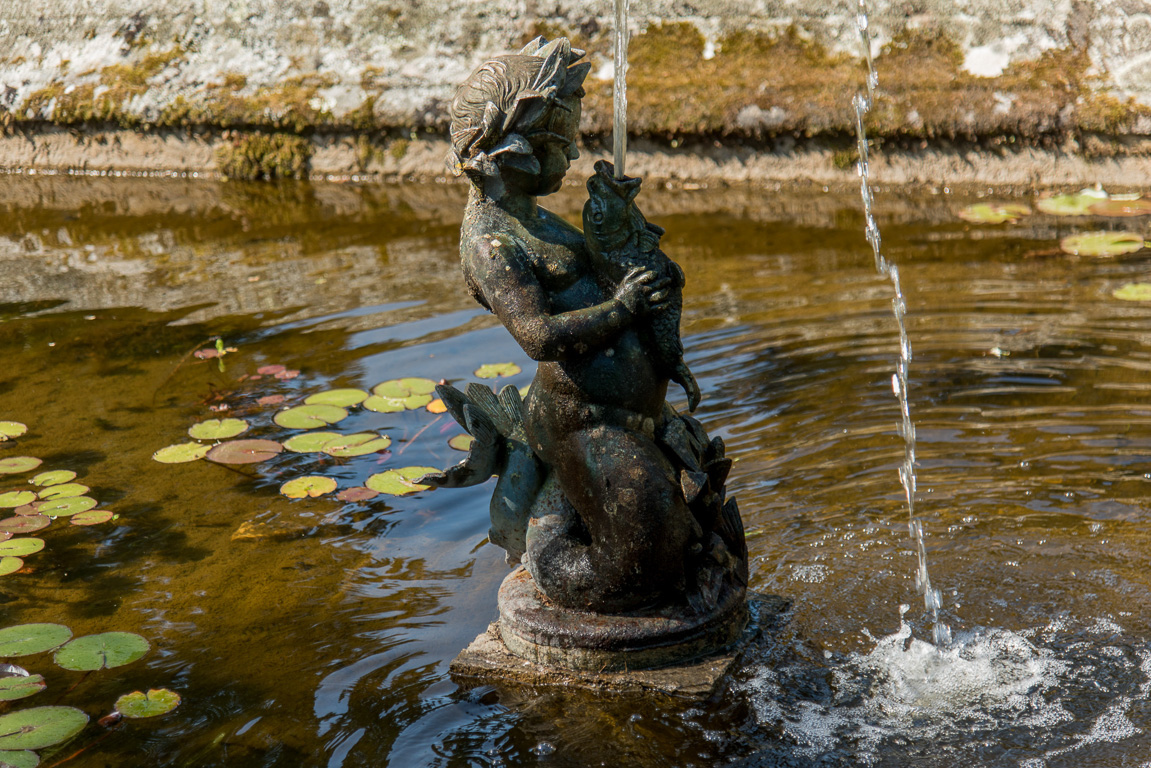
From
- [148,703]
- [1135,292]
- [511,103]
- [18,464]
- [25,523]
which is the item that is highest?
[511,103]

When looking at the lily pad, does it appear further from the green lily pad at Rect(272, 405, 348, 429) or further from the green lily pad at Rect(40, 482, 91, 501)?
the green lily pad at Rect(40, 482, 91, 501)

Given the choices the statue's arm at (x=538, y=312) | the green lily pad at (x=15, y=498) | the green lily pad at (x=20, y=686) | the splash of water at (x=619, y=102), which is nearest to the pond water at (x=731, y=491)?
the green lily pad at (x=20, y=686)

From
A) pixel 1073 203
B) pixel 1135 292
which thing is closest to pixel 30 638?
pixel 1135 292

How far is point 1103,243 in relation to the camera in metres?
5.44

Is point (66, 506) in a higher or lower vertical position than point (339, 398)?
lower

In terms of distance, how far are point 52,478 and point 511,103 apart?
240 cm

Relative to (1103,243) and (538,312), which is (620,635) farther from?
(1103,243)

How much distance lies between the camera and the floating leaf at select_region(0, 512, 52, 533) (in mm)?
3357

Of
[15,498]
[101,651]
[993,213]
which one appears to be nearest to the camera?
[101,651]

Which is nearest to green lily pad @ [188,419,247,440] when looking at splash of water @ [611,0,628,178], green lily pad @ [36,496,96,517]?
green lily pad @ [36,496,96,517]

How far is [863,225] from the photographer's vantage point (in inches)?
242

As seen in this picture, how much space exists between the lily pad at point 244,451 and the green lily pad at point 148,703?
4.31ft

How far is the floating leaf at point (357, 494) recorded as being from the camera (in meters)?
3.55

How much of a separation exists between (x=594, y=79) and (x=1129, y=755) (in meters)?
6.23
